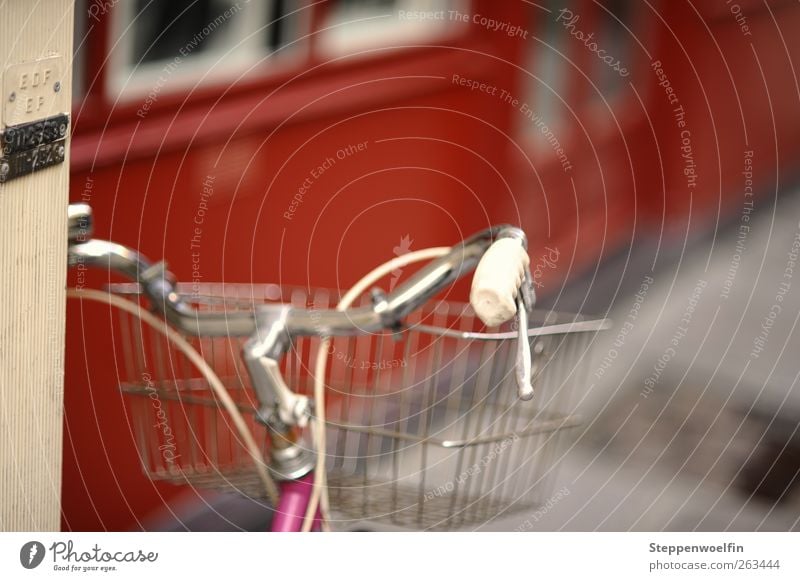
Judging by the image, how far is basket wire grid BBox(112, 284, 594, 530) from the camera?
0.83 meters

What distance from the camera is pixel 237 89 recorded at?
111 centimetres

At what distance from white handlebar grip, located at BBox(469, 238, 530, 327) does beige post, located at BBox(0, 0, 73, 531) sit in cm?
29

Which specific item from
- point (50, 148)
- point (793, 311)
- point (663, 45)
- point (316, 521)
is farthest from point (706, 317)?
point (50, 148)

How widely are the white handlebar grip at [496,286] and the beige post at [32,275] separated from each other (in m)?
0.29

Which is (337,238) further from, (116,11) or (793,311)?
(793,311)

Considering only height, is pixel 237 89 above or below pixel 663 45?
below

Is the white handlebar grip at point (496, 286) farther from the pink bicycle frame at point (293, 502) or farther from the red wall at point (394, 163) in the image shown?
the red wall at point (394, 163)

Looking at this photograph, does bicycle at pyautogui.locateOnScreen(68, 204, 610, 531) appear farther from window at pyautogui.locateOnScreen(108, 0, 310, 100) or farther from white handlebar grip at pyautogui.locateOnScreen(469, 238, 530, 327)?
window at pyautogui.locateOnScreen(108, 0, 310, 100)

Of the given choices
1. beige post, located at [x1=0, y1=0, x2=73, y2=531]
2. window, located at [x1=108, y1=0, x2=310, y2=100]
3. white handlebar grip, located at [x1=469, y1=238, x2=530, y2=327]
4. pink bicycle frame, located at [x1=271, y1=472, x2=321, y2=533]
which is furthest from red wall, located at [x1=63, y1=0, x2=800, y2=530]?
white handlebar grip, located at [x1=469, y1=238, x2=530, y2=327]

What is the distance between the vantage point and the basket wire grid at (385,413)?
83cm

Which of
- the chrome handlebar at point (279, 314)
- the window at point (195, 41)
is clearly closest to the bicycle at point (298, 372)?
the chrome handlebar at point (279, 314)

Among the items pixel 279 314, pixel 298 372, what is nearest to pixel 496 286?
pixel 279 314

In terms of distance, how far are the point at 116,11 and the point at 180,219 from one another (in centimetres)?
23

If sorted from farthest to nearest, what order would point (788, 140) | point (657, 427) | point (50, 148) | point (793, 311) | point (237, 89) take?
point (788, 140) → point (793, 311) → point (657, 427) → point (237, 89) → point (50, 148)
